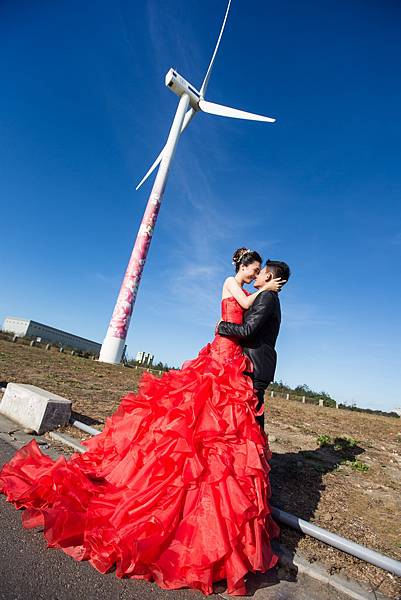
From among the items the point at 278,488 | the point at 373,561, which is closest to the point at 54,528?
the point at 373,561

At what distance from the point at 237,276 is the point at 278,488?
2955 millimetres

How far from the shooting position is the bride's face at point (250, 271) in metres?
4.19

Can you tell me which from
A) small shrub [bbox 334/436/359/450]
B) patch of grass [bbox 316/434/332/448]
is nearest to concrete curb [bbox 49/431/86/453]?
patch of grass [bbox 316/434/332/448]

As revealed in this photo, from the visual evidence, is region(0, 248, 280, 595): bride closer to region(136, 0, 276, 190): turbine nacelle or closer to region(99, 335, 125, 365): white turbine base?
region(99, 335, 125, 365): white turbine base

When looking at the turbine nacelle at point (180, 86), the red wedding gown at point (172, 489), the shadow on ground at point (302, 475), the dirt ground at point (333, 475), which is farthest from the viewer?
the turbine nacelle at point (180, 86)

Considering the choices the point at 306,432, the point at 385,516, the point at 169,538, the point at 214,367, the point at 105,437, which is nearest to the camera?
the point at 169,538

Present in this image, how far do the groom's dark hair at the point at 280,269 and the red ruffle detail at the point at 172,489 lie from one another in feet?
3.72

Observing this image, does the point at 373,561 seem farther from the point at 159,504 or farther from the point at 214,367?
the point at 214,367

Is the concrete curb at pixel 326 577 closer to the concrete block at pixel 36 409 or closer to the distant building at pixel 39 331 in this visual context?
the concrete block at pixel 36 409

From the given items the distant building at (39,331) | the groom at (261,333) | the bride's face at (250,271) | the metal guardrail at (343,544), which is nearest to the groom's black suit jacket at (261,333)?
the groom at (261,333)

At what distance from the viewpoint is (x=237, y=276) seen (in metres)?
4.33

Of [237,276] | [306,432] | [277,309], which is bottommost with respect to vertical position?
[306,432]

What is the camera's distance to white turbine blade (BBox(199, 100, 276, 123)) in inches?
901

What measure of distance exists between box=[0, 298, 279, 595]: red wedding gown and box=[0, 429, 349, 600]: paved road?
73mm
